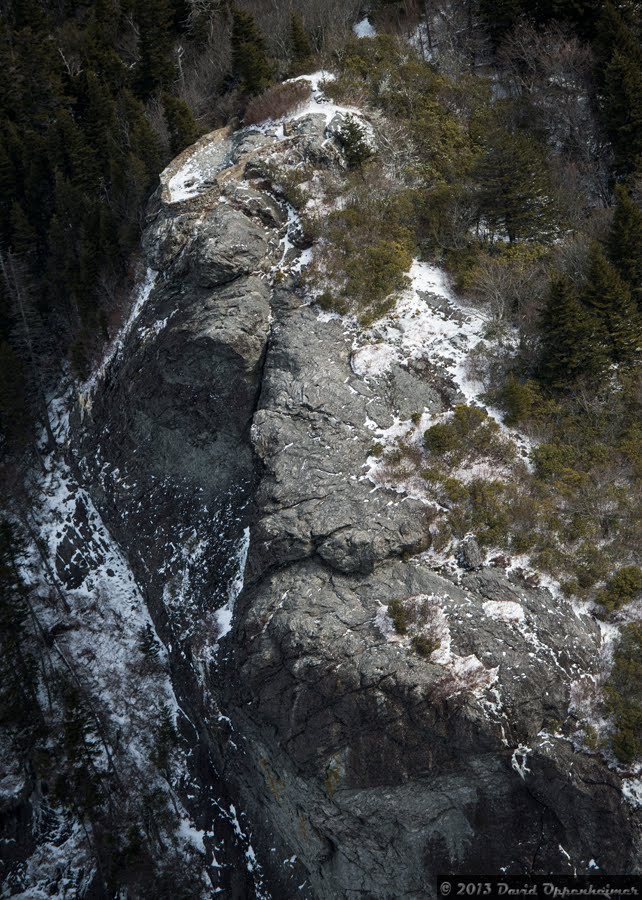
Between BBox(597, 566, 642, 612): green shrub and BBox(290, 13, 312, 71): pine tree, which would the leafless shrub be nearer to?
BBox(290, 13, 312, 71): pine tree

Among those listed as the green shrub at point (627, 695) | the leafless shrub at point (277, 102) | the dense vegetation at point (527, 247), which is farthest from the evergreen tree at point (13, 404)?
the green shrub at point (627, 695)

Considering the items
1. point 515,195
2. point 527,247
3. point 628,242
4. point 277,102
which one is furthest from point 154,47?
point 628,242

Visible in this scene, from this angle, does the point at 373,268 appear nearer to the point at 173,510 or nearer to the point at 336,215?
the point at 336,215

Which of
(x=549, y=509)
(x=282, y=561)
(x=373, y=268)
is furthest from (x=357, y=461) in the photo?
(x=373, y=268)

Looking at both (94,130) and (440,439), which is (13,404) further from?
(440,439)

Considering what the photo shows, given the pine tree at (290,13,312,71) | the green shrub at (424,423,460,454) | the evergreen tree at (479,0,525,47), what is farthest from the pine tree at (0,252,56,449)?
the evergreen tree at (479,0,525,47)

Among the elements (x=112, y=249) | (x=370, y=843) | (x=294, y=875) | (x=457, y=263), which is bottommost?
(x=294, y=875)

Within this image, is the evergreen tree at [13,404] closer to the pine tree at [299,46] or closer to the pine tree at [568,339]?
the pine tree at [299,46]
